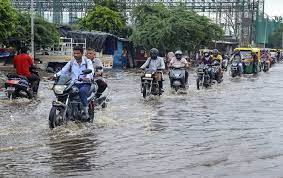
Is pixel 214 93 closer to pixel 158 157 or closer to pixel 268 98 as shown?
pixel 268 98

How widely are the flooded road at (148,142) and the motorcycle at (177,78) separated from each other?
386 centimetres

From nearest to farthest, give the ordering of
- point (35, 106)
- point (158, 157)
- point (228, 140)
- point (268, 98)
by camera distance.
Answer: point (158, 157)
point (228, 140)
point (35, 106)
point (268, 98)

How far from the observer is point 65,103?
31.6 feet

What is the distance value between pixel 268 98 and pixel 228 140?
344 inches

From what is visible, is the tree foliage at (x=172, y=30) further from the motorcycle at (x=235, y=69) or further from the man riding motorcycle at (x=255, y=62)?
the motorcycle at (x=235, y=69)

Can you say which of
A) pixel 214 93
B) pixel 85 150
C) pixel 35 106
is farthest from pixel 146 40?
pixel 85 150

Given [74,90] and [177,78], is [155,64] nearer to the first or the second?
[177,78]

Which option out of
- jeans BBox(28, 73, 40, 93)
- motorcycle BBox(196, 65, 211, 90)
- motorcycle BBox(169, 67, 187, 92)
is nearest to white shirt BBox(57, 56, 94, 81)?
jeans BBox(28, 73, 40, 93)

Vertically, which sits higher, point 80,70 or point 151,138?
point 80,70

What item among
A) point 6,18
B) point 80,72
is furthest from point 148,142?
point 6,18

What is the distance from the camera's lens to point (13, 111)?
493 inches

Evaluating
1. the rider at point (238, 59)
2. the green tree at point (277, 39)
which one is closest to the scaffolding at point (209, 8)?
the rider at point (238, 59)

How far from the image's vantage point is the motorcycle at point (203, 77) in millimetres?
20453

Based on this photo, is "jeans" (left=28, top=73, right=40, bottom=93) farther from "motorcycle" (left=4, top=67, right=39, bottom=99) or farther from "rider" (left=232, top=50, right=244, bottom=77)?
"rider" (left=232, top=50, right=244, bottom=77)
